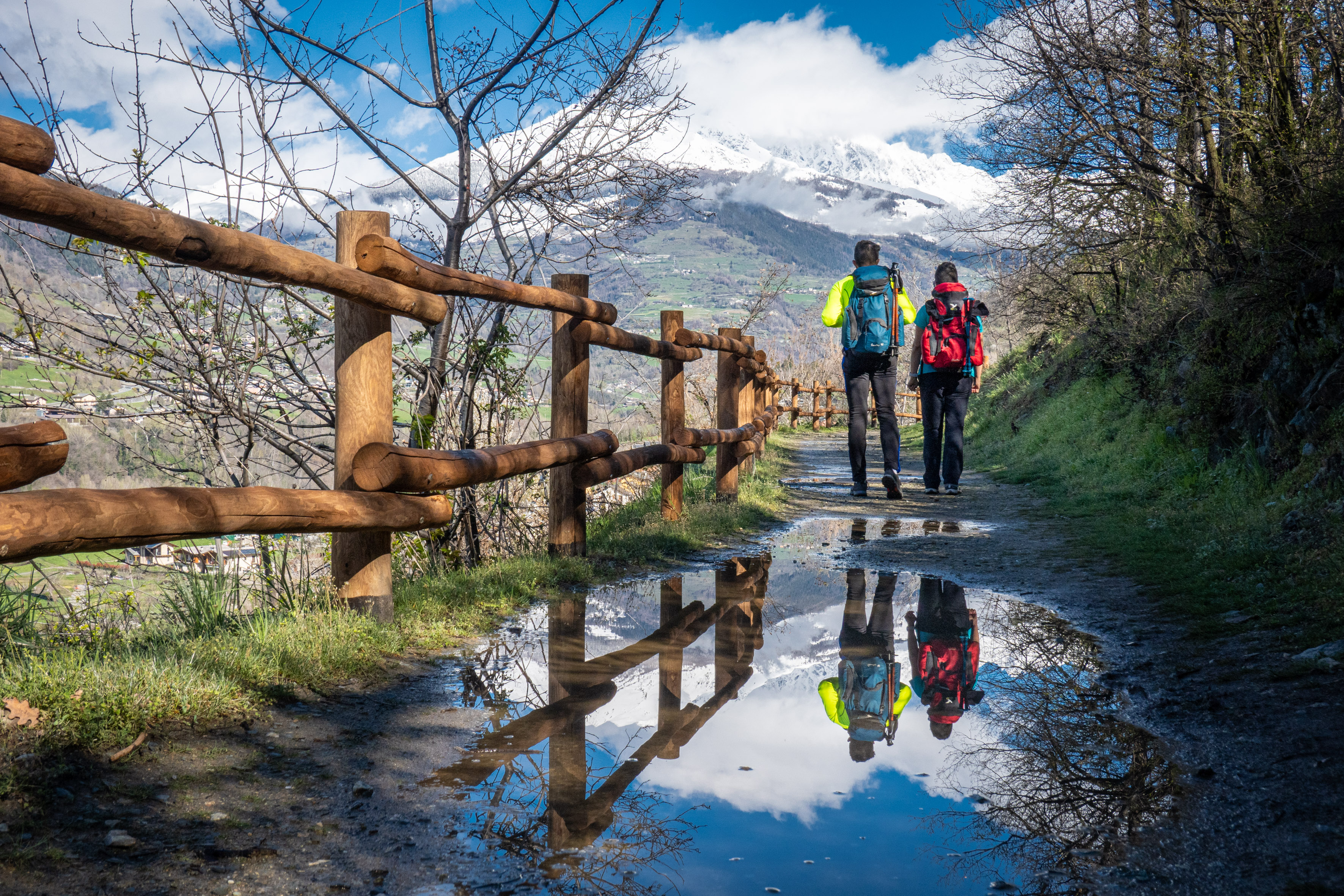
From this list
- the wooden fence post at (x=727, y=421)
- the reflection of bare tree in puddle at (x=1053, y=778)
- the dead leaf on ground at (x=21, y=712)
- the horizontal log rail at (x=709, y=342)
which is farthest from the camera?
the wooden fence post at (x=727, y=421)

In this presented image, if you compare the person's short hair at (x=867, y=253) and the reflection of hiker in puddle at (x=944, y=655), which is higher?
the person's short hair at (x=867, y=253)

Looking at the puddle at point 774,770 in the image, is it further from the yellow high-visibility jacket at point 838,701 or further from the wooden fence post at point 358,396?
the wooden fence post at point 358,396

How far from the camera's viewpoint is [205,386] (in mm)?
5309

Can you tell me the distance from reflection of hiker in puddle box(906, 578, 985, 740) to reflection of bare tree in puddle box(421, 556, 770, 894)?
25.6 inches

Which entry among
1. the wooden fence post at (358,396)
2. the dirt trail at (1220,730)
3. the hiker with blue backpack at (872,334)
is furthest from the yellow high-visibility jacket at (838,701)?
the hiker with blue backpack at (872,334)

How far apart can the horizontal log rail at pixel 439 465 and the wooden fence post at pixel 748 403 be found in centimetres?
566

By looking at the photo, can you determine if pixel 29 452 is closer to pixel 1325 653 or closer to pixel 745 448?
pixel 1325 653

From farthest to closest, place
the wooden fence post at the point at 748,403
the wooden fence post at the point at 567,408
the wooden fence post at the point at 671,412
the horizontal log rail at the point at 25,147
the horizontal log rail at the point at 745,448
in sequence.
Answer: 1. the wooden fence post at the point at 748,403
2. the horizontal log rail at the point at 745,448
3. the wooden fence post at the point at 671,412
4. the wooden fence post at the point at 567,408
5. the horizontal log rail at the point at 25,147

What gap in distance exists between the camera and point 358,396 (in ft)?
Result: 11.2

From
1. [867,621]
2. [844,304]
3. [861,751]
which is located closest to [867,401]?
[844,304]

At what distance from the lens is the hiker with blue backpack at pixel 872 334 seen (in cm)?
797

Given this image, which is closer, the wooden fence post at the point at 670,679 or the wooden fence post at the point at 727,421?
the wooden fence post at the point at 670,679

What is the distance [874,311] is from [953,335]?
880 mm

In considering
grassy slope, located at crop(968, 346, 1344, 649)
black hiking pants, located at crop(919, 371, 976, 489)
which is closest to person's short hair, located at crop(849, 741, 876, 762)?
grassy slope, located at crop(968, 346, 1344, 649)
